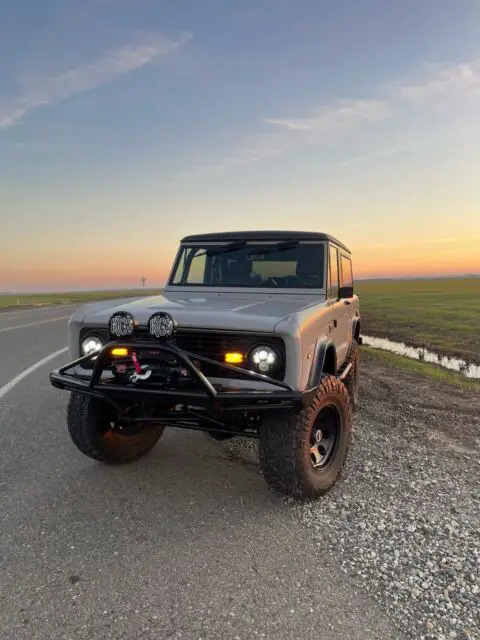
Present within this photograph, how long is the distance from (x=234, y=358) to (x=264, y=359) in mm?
249

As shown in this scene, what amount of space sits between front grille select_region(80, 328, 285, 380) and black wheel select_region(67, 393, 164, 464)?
871 millimetres

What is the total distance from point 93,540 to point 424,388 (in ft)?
23.4

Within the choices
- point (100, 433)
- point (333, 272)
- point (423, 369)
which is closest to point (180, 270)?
point (333, 272)

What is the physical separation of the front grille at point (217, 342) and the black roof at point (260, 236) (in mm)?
2048

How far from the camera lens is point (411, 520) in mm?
3684

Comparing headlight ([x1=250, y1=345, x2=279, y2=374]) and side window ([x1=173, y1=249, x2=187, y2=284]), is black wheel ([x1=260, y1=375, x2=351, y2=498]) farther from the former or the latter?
side window ([x1=173, y1=249, x2=187, y2=284])

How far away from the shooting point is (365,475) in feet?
15.0

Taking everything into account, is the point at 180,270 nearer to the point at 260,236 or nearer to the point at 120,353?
the point at 260,236

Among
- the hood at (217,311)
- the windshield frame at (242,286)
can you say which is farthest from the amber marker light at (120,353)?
the windshield frame at (242,286)

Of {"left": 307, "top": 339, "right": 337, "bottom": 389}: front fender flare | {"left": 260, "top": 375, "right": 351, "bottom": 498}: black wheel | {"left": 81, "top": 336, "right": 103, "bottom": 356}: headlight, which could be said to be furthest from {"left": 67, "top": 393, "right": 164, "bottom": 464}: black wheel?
{"left": 307, "top": 339, "right": 337, "bottom": 389}: front fender flare

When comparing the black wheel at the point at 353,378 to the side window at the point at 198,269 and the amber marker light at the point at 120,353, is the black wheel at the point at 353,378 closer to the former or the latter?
the side window at the point at 198,269

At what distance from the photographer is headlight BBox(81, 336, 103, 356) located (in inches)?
170

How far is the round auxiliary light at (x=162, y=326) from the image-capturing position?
3.81 metres

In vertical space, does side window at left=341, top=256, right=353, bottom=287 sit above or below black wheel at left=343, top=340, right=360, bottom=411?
above
